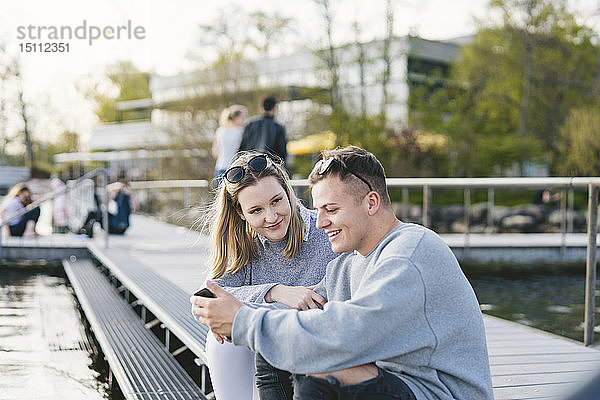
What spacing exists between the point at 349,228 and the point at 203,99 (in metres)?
20.4

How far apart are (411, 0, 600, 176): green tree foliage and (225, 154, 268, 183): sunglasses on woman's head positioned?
20749 mm

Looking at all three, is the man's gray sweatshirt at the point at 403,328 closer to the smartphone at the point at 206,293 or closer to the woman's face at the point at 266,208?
the smartphone at the point at 206,293

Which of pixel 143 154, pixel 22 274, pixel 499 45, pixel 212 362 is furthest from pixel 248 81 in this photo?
pixel 212 362

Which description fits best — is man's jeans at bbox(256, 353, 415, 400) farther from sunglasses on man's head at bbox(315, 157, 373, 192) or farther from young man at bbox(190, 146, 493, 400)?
sunglasses on man's head at bbox(315, 157, 373, 192)

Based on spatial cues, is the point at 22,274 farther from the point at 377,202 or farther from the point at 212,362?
the point at 377,202

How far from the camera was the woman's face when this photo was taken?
2.65 m

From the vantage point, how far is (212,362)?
2525mm

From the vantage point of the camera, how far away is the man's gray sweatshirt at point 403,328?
5.70 feet

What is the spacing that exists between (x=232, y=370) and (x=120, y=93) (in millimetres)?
53957

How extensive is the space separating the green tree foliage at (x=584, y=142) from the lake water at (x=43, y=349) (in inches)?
732

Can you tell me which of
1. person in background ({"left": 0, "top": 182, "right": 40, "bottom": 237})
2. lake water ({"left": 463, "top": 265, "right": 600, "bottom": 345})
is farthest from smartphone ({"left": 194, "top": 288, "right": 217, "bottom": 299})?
person in background ({"left": 0, "top": 182, "right": 40, "bottom": 237})

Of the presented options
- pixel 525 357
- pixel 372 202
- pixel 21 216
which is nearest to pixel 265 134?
pixel 525 357

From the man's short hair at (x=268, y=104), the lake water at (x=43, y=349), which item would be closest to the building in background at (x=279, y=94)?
the lake water at (x=43, y=349)

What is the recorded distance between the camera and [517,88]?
27.5 m
